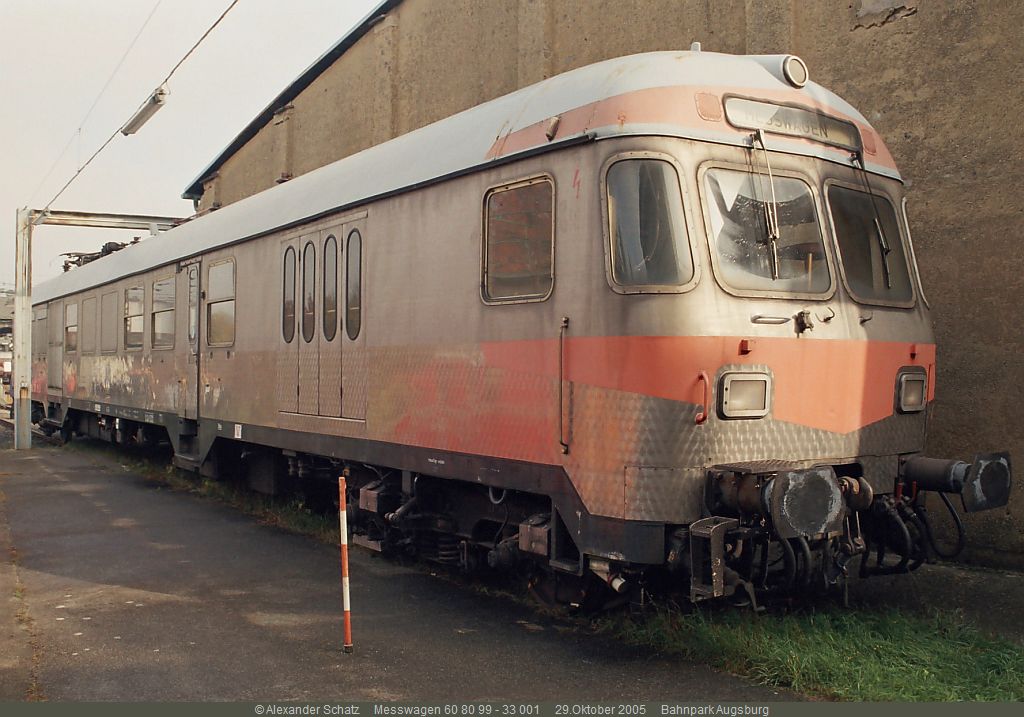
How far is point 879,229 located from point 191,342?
8.63 m

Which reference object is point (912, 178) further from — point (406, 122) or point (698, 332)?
point (406, 122)

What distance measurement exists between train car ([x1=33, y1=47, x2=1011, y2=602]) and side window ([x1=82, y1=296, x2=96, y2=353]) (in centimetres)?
1087

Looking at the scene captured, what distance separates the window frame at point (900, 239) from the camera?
6.36m

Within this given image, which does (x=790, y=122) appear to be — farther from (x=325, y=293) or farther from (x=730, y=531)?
(x=325, y=293)

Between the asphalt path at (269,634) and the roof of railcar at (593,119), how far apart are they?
3.08m

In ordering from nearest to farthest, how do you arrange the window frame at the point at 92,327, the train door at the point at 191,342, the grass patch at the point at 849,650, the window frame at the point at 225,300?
the grass patch at the point at 849,650 < the window frame at the point at 225,300 < the train door at the point at 191,342 < the window frame at the point at 92,327

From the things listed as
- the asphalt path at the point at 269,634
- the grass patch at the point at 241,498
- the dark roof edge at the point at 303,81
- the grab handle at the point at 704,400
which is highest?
the dark roof edge at the point at 303,81

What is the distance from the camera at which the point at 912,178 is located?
858 centimetres

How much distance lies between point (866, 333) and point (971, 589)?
93.2 inches

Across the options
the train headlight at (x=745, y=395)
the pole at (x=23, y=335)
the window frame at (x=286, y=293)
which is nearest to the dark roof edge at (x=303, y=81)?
the pole at (x=23, y=335)

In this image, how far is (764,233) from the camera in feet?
19.9

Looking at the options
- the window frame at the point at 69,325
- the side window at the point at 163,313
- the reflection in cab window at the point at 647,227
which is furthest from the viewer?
the window frame at the point at 69,325

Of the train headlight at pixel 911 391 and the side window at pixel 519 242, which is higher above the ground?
the side window at pixel 519 242

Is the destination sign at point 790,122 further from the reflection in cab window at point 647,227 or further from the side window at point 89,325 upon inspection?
the side window at point 89,325
